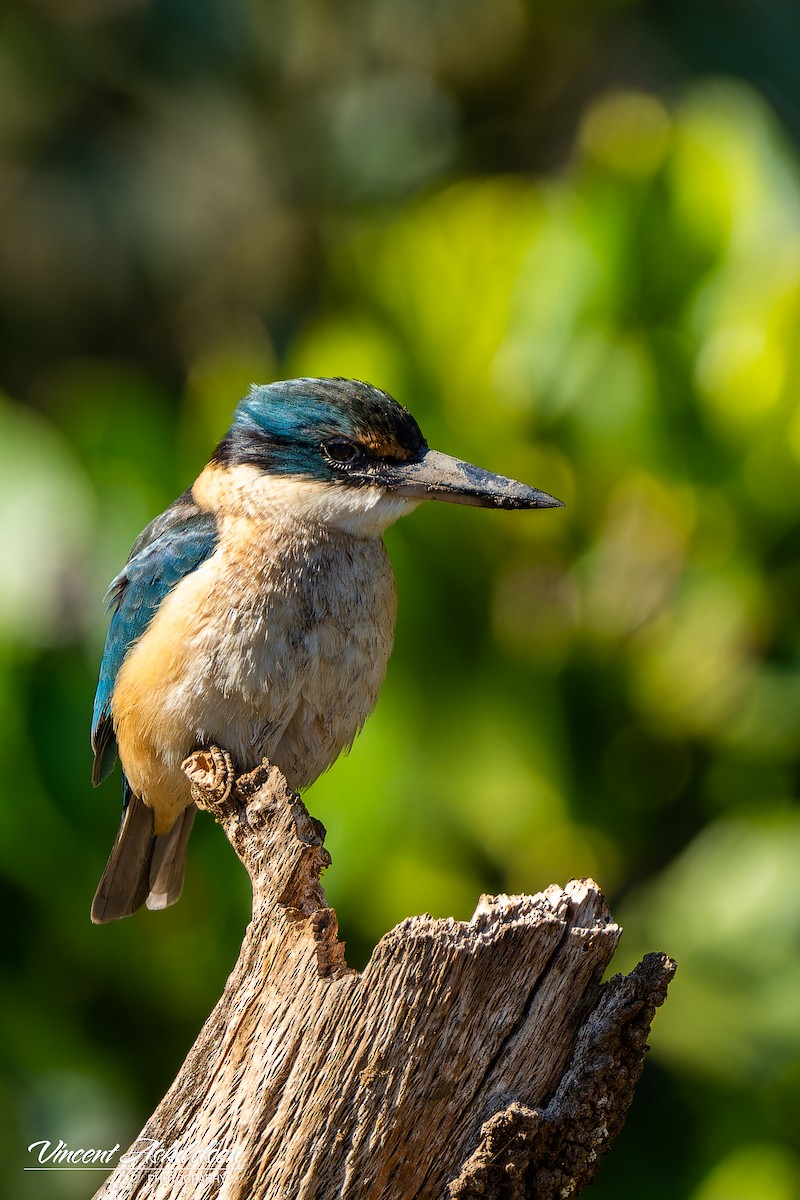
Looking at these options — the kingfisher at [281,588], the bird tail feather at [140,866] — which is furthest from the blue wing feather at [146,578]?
the bird tail feather at [140,866]

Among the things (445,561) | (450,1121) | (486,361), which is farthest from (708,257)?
(450,1121)

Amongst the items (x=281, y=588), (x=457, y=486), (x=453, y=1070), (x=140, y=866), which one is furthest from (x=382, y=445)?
(x=453, y=1070)

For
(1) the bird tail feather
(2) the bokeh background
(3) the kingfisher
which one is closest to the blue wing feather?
(3) the kingfisher

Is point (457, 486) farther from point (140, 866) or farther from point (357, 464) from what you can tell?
point (140, 866)

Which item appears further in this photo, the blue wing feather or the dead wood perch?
the blue wing feather

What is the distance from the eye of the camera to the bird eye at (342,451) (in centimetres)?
332

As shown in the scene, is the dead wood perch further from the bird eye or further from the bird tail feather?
the bird tail feather

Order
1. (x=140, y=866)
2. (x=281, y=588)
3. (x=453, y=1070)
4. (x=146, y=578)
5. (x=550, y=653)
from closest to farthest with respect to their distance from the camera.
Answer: (x=453, y=1070), (x=281, y=588), (x=146, y=578), (x=140, y=866), (x=550, y=653)

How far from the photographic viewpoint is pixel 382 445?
3297 millimetres

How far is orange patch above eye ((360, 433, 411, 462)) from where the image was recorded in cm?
329

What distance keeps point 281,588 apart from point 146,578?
1.42 feet

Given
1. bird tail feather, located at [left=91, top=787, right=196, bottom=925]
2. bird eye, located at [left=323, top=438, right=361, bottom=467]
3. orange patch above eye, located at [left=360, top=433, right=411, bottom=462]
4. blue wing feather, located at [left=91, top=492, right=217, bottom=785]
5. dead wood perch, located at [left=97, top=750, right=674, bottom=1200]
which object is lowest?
dead wood perch, located at [left=97, top=750, right=674, bottom=1200]

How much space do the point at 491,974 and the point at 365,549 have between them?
4.30ft

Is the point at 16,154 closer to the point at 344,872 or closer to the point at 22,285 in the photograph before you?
the point at 22,285
